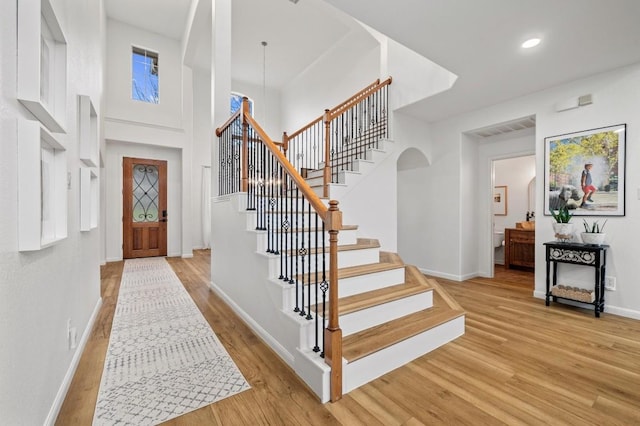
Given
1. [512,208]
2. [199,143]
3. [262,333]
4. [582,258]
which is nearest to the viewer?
[262,333]

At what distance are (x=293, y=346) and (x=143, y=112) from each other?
6771mm

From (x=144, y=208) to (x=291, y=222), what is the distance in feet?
20.0

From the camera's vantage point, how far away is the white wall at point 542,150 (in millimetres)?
3182

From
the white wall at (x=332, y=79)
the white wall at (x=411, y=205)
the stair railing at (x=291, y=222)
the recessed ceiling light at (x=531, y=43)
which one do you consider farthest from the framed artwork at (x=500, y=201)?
the stair railing at (x=291, y=222)

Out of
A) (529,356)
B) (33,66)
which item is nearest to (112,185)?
(33,66)

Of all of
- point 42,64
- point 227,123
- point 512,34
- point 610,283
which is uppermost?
point 512,34

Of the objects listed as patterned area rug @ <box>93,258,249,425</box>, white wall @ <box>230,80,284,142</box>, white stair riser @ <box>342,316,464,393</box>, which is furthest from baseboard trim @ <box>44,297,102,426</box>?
white wall @ <box>230,80,284,142</box>

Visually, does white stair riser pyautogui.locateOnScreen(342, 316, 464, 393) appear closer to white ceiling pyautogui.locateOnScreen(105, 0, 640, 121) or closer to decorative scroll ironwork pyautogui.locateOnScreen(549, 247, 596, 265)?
decorative scroll ironwork pyautogui.locateOnScreen(549, 247, 596, 265)

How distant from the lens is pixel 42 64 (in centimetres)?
152

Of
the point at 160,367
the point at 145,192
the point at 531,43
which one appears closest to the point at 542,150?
the point at 531,43

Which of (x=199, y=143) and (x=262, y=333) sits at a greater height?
(x=199, y=143)

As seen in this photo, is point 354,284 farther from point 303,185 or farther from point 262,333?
point 303,185

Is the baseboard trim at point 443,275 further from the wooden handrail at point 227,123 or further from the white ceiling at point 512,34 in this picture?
the wooden handrail at point 227,123

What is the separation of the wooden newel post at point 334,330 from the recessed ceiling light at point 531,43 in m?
2.66
